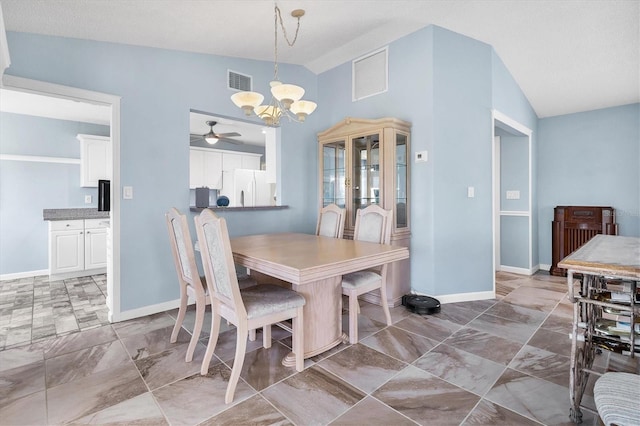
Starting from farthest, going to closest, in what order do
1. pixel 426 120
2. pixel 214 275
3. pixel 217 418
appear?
1. pixel 426 120
2. pixel 214 275
3. pixel 217 418

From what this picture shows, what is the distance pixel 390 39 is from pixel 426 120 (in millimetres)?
1013

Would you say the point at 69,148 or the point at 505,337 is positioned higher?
the point at 69,148

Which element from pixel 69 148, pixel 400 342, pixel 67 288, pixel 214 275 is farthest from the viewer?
pixel 69 148

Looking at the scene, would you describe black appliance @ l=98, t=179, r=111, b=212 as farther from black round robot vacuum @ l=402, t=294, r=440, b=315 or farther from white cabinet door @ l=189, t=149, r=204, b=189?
white cabinet door @ l=189, t=149, r=204, b=189

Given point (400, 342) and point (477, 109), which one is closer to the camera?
point (400, 342)

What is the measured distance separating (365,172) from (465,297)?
1.74m

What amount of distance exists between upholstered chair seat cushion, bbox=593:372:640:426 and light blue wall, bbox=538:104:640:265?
4254 millimetres

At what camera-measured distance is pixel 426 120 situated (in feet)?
10.4

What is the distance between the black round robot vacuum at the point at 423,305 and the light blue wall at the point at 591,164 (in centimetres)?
300

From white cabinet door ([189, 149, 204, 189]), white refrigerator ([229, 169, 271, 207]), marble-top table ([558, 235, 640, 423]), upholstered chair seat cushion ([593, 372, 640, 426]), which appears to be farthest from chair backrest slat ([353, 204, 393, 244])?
white cabinet door ([189, 149, 204, 189])

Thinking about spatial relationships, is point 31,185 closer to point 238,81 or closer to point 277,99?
point 238,81

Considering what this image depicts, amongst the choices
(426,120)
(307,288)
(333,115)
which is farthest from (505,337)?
(333,115)

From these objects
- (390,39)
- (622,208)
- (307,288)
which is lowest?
(307,288)

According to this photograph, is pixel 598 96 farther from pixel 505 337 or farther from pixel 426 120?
pixel 505 337
